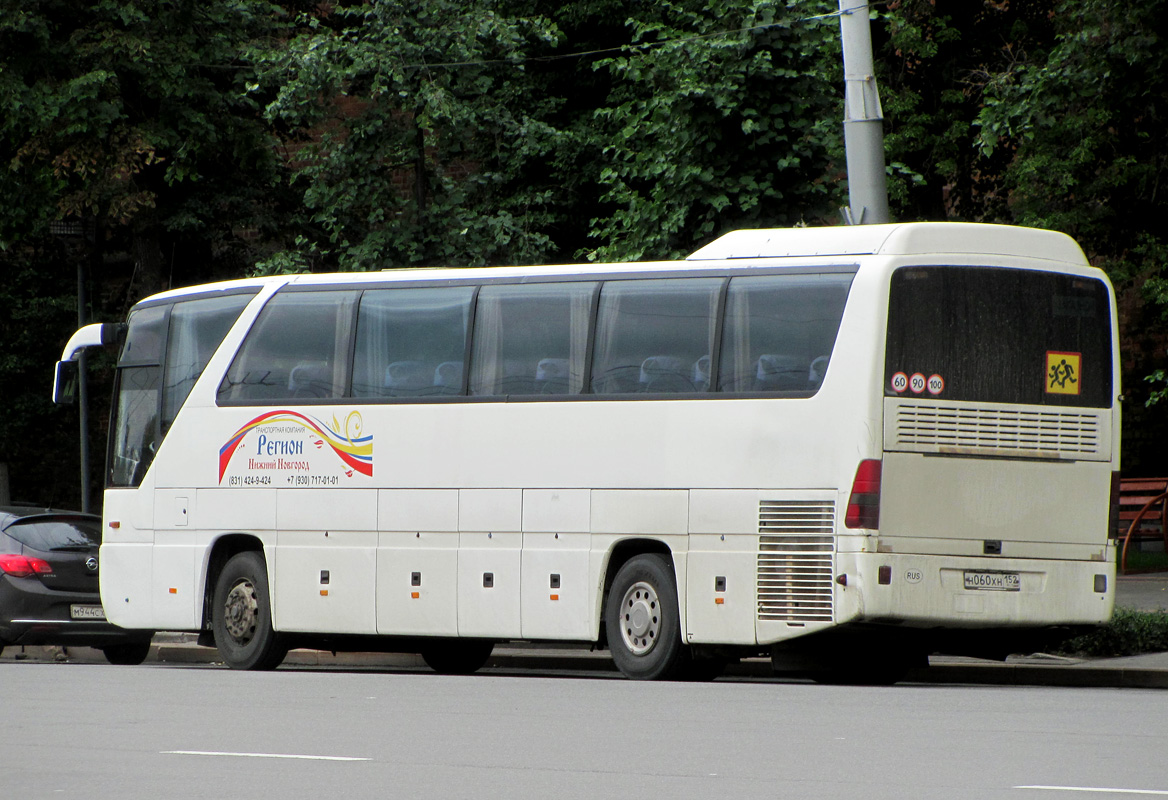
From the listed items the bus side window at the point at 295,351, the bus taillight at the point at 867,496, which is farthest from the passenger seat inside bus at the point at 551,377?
the bus taillight at the point at 867,496

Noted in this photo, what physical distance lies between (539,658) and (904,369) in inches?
241

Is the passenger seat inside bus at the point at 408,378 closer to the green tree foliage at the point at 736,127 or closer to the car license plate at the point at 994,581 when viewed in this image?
the car license plate at the point at 994,581

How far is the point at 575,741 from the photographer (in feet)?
31.2

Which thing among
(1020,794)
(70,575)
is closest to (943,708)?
(1020,794)

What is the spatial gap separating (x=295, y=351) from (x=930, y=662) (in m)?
5.85

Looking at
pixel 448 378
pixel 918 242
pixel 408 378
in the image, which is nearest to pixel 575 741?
pixel 918 242

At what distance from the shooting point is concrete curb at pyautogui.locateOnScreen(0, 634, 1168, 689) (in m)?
14.8

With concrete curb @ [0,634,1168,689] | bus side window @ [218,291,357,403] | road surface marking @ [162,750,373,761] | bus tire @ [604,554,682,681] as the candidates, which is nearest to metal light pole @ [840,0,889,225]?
bus tire @ [604,554,682,681]

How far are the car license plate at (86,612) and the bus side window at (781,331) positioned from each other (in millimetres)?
7631

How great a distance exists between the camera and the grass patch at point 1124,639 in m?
15.6

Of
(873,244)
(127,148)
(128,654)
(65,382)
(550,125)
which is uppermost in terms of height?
(550,125)

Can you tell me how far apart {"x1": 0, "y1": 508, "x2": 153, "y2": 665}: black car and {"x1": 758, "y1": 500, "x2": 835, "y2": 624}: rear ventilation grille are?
7650mm

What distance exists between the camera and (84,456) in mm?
24969

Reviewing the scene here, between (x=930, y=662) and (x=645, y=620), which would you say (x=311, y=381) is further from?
(x=930, y=662)
